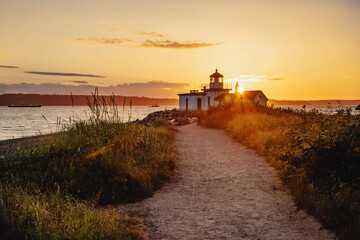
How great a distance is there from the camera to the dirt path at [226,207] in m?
5.03

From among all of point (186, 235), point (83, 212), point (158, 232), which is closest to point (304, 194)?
point (186, 235)

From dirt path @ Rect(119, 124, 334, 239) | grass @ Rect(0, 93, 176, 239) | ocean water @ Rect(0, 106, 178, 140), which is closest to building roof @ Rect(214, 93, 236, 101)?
ocean water @ Rect(0, 106, 178, 140)

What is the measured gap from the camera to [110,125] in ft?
32.6

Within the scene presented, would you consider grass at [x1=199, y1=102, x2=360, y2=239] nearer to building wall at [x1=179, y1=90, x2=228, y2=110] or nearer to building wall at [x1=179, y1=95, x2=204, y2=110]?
building wall at [x1=179, y1=90, x2=228, y2=110]

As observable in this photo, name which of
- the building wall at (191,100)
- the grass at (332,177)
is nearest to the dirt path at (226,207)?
the grass at (332,177)

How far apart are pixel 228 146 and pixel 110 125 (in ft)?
20.1

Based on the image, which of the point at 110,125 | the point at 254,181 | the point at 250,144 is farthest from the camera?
the point at 250,144

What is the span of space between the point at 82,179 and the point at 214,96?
45.6 metres

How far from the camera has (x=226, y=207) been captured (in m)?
6.23

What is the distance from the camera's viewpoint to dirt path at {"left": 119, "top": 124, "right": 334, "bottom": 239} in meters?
5.03

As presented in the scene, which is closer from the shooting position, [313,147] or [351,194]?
[351,194]

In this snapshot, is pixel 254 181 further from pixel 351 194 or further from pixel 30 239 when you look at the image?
pixel 30 239

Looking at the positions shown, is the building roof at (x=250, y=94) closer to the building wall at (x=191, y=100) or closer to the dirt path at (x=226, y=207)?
the building wall at (x=191, y=100)

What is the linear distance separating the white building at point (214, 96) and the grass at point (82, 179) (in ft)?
126
